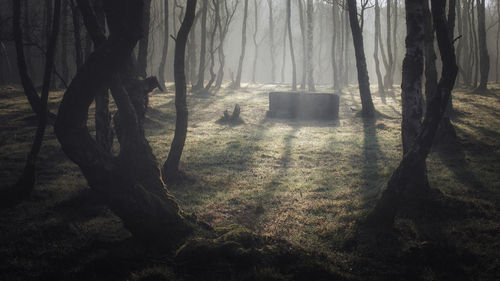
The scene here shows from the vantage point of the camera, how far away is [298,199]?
6574 millimetres

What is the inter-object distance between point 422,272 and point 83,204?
5.40m

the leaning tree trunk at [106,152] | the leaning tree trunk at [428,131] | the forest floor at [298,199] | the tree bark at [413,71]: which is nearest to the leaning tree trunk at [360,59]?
the forest floor at [298,199]

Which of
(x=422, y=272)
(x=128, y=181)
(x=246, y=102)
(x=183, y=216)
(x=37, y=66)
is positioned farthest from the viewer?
(x=37, y=66)

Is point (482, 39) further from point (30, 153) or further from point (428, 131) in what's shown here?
point (30, 153)

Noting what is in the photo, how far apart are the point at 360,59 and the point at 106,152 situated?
12606 mm

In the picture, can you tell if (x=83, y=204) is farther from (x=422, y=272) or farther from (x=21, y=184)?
(x=422, y=272)

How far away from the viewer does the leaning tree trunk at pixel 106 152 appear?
3867 millimetres

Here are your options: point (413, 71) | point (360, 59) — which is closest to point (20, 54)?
point (413, 71)

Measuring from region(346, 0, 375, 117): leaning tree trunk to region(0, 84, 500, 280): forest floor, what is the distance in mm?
2234

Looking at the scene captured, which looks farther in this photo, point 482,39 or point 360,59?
point 482,39

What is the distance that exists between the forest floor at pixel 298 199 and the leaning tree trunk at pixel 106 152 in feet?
2.05

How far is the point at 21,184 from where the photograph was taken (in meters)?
6.08

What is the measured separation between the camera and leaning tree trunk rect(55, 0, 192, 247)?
12.7ft

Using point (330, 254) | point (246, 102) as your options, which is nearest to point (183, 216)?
point (330, 254)
